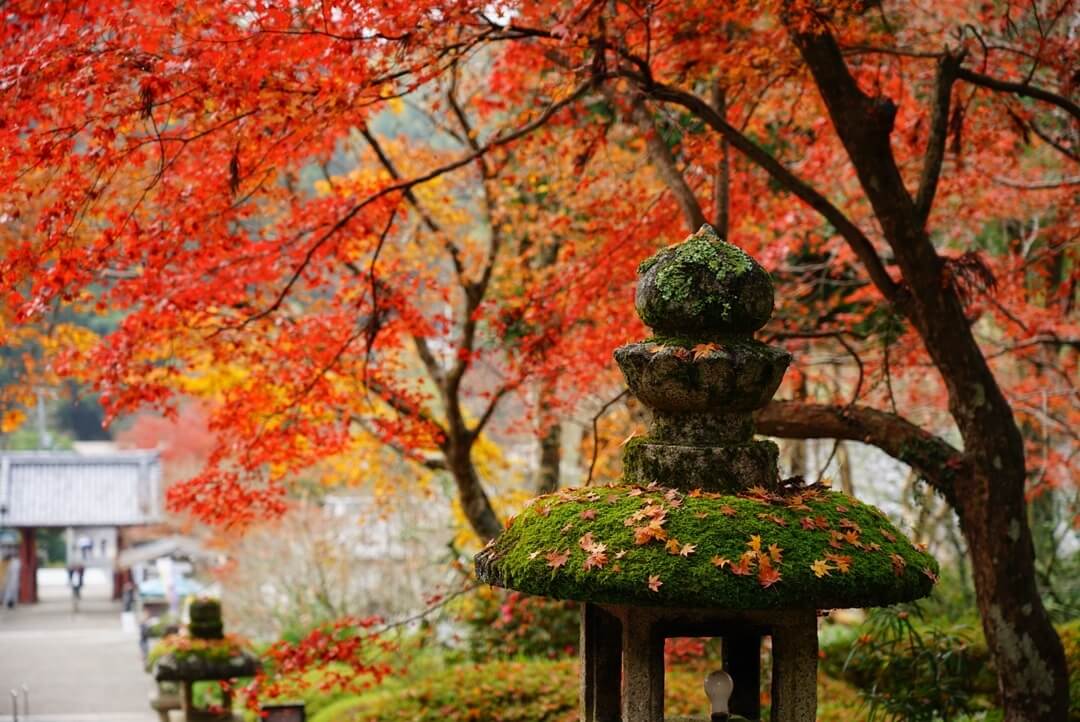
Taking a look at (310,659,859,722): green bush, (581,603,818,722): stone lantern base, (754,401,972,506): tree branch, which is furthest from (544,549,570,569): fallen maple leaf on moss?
(310,659,859,722): green bush

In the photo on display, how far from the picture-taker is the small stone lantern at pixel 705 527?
294 cm

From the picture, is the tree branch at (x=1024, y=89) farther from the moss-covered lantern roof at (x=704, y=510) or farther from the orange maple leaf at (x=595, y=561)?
the orange maple leaf at (x=595, y=561)

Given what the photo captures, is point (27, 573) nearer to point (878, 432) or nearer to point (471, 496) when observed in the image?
point (471, 496)

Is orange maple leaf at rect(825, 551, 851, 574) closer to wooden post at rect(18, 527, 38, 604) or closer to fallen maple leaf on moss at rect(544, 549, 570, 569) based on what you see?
fallen maple leaf on moss at rect(544, 549, 570, 569)

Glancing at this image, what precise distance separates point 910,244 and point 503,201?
5.90 m

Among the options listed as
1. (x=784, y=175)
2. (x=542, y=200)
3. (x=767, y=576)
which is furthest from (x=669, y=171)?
(x=542, y=200)

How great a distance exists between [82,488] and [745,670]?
90.4 ft

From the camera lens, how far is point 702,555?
2934 millimetres

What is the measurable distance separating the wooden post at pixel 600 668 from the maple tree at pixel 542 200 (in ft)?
2.45

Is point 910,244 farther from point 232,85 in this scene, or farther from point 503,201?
point 503,201

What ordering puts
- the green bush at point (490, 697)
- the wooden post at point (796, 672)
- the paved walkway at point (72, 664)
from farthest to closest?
1. the paved walkway at point (72, 664)
2. the green bush at point (490, 697)
3. the wooden post at point (796, 672)

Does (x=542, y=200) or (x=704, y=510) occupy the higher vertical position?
(x=542, y=200)

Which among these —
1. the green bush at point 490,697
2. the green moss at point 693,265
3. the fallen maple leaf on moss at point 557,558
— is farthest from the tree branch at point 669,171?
the green bush at point 490,697

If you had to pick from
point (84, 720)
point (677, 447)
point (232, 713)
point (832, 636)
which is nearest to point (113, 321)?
point (84, 720)
